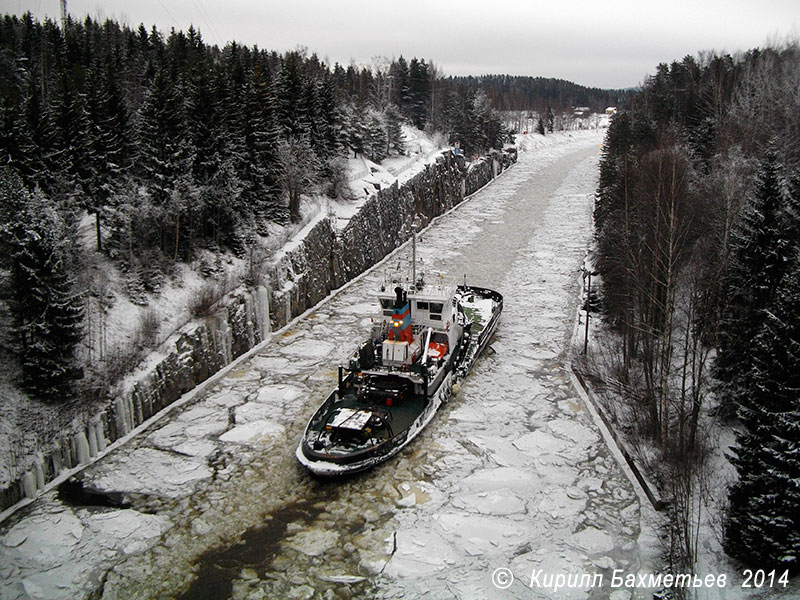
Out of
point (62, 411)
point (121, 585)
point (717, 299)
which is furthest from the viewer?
point (62, 411)

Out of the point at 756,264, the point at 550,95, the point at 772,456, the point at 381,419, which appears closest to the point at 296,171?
the point at 381,419

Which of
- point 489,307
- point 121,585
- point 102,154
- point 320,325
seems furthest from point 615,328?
point 102,154

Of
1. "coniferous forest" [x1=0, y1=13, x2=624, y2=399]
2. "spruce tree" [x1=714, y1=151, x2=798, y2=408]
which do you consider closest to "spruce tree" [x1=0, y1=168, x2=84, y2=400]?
"coniferous forest" [x1=0, y1=13, x2=624, y2=399]

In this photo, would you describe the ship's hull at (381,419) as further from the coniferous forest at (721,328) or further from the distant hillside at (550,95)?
the distant hillside at (550,95)

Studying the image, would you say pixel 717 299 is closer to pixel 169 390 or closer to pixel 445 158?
pixel 169 390

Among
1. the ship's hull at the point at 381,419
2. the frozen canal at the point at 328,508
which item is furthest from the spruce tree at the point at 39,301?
the ship's hull at the point at 381,419

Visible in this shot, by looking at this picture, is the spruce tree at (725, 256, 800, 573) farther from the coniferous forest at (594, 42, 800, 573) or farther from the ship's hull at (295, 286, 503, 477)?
the ship's hull at (295, 286, 503, 477)
